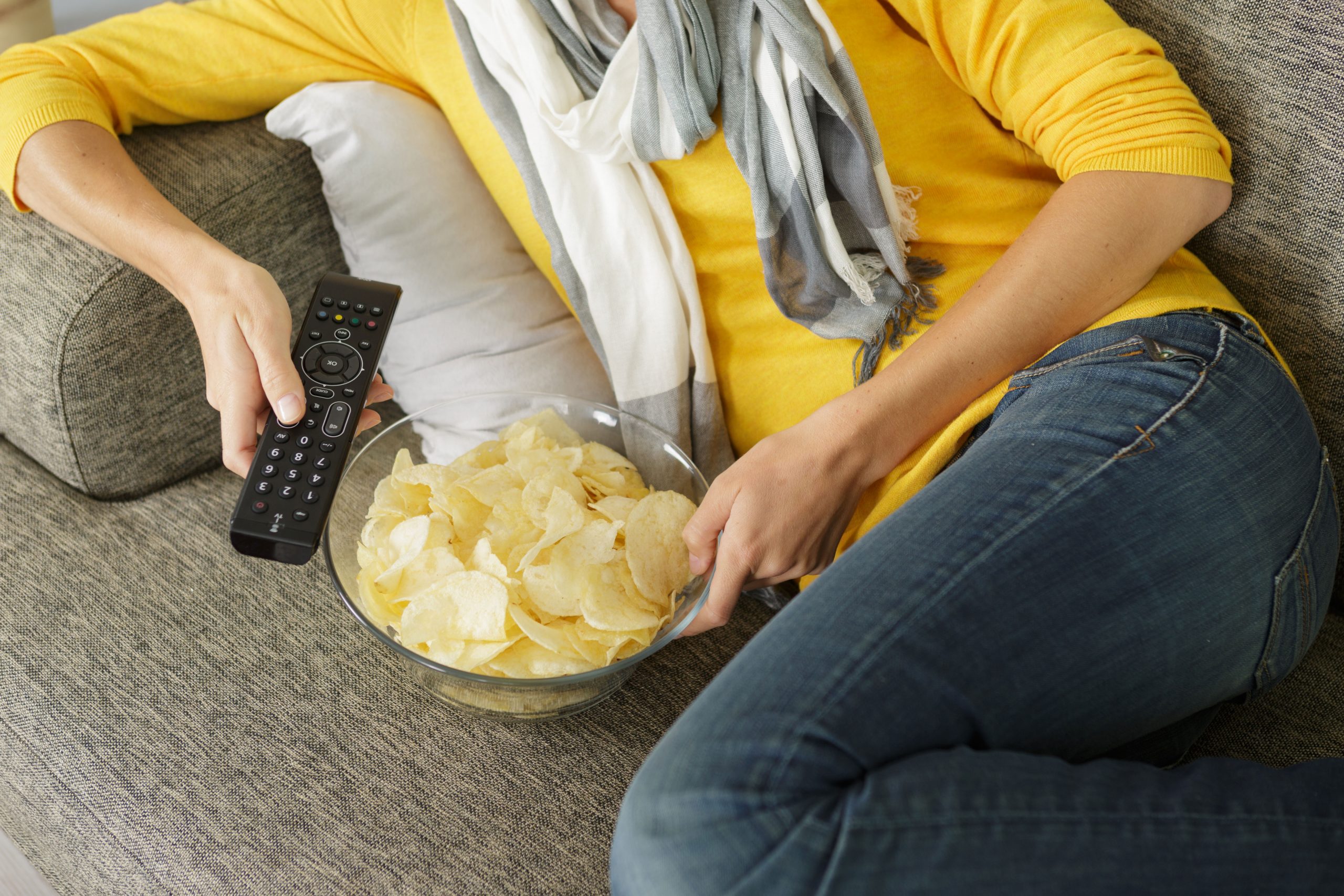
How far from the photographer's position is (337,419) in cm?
83

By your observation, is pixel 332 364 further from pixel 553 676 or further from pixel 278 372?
pixel 553 676

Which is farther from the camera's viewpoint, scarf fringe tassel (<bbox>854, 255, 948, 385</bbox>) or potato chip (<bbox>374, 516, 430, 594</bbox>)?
scarf fringe tassel (<bbox>854, 255, 948, 385</bbox>)

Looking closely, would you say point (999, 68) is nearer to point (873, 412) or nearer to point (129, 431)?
point (873, 412)

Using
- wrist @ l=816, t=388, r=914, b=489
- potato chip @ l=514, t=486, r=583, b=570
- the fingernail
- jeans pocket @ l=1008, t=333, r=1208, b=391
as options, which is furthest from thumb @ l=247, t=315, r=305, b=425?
jeans pocket @ l=1008, t=333, r=1208, b=391

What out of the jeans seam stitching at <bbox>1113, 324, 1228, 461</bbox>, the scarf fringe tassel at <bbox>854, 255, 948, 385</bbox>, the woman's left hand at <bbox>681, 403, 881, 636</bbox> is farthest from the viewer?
the scarf fringe tassel at <bbox>854, 255, 948, 385</bbox>

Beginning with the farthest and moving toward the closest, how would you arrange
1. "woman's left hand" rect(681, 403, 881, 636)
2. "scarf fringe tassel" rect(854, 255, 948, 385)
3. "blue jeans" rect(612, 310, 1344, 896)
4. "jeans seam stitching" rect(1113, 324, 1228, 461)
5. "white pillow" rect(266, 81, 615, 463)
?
"white pillow" rect(266, 81, 615, 463) < "scarf fringe tassel" rect(854, 255, 948, 385) < "woman's left hand" rect(681, 403, 881, 636) < "jeans seam stitching" rect(1113, 324, 1228, 461) < "blue jeans" rect(612, 310, 1344, 896)

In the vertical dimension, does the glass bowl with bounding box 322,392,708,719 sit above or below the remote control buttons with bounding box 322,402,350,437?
below

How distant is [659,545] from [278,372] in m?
0.36

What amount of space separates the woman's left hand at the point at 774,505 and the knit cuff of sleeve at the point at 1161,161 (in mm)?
323

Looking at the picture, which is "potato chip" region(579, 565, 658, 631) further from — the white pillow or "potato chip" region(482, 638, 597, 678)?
the white pillow

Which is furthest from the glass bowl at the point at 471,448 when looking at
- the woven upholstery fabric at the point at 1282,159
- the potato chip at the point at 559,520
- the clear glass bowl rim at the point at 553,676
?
the woven upholstery fabric at the point at 1282,159

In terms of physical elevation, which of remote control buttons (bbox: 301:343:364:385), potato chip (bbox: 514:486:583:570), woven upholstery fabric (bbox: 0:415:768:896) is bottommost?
woven upholstery fabric (bbox: 0:415:768:896)

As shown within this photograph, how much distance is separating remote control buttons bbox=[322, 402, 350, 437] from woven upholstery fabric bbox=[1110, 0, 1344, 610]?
2.84 ft

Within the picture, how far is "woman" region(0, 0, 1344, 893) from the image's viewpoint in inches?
23.4
